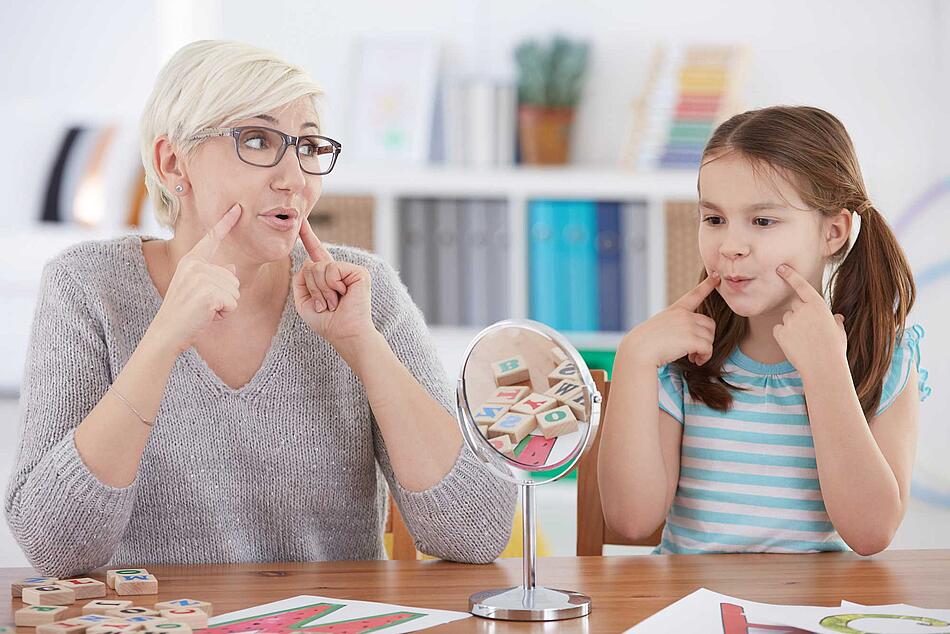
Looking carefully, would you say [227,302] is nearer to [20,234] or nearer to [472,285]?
[472,285]

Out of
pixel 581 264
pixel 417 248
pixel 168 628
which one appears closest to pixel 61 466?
pixel 168 628

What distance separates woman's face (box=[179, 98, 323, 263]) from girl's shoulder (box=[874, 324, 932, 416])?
0.82 meters

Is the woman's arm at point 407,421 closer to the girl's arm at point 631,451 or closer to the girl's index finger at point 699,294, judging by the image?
the girl's arm at point 631,451

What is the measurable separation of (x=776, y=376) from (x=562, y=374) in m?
0.58

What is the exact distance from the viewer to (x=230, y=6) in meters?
3.63

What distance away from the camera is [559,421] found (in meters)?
1.07

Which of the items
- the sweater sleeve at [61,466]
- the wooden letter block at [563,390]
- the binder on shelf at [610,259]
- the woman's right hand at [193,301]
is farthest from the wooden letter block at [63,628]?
the binder on shelf at [610,259]

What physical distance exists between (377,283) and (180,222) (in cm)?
29

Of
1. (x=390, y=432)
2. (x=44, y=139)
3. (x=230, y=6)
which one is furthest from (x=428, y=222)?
(x=390, y=432)

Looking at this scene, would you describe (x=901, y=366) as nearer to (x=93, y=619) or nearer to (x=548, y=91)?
(x=93, y=619)

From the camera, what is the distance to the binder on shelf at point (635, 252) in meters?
3.46

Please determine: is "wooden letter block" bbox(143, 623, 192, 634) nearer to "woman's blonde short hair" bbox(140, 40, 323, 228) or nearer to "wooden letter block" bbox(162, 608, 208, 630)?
"wooden letter block" bbox(162, 608, 208, 630)

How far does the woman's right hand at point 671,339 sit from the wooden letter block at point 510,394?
1.27 ft

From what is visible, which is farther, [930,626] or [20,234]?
[20,234]
